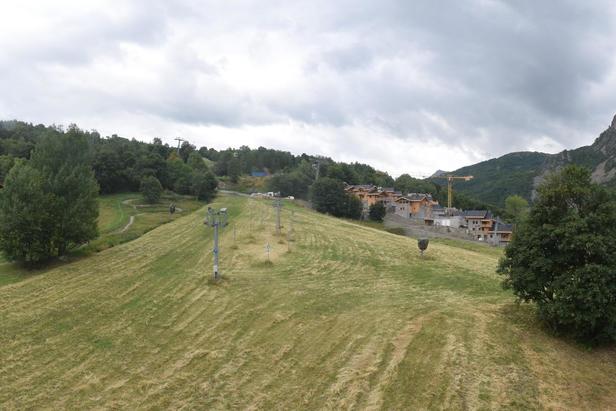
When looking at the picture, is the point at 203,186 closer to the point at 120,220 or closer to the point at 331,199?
the point at 331,199

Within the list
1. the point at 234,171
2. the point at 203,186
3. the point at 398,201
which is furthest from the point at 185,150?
the point at 398,201

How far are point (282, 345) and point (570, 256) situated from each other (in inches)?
371

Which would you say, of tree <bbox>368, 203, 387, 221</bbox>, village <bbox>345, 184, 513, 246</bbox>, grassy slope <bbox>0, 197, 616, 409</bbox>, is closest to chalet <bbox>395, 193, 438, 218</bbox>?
village <bbox>345, 184, 513, 246</bbox>

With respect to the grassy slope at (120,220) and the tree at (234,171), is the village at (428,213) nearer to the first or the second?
the tree at (234,171)

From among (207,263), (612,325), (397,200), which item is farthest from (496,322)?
(397,200)

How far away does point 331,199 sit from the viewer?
81.0 m

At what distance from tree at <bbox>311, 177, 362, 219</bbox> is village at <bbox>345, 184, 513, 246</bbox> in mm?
9782

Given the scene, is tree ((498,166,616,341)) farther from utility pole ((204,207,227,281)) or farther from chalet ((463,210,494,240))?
chalet ((463,210,494,240))

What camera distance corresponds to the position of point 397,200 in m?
109

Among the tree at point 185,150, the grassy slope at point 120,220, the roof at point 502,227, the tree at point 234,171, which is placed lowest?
the grassy slope at point 120,220

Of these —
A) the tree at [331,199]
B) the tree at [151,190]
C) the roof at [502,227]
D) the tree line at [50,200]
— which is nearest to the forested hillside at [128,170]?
the tree at [151,190]

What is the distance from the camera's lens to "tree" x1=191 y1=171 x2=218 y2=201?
256 feet

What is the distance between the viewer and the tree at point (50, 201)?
2608cm

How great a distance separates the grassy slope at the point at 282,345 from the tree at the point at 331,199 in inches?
2223
